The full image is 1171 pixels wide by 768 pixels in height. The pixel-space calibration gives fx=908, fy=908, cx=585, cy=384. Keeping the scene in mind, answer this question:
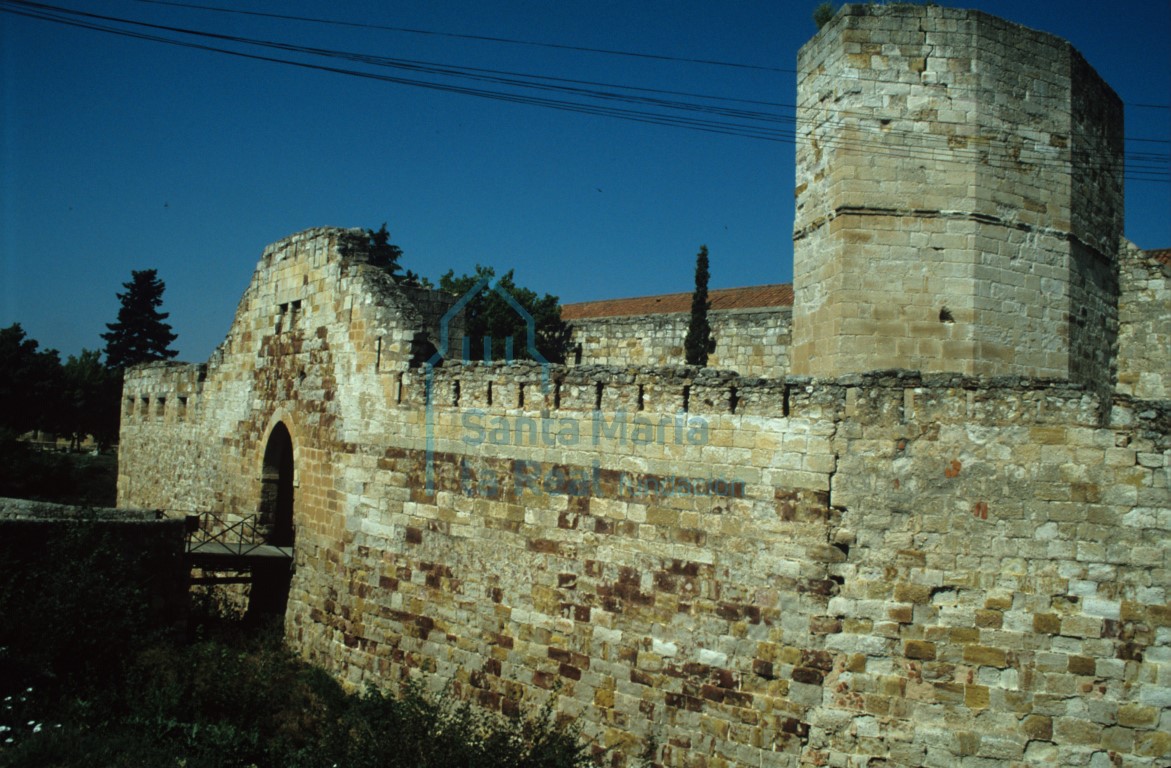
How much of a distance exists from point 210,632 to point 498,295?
1366cm

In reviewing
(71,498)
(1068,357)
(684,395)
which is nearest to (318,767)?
(684,395)

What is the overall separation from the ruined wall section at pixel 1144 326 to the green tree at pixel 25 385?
34.8 metres

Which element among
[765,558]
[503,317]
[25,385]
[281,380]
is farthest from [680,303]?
[25,385]

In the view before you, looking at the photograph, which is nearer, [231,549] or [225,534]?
[231,549]

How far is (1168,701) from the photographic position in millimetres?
6188

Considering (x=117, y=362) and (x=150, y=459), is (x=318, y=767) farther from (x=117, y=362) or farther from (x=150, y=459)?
(x=117, y=362)

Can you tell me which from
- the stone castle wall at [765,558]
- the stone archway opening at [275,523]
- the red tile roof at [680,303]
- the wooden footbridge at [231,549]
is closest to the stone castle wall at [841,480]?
the stone castle wall at [765,558]

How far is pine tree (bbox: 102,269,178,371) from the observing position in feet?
135

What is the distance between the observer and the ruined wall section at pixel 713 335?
519 inches

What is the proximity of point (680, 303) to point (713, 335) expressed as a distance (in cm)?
924

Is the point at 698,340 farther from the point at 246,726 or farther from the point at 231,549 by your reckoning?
the point at 246,726

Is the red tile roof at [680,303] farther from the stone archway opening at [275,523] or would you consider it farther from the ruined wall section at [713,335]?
the stone archway opening at [275,523]

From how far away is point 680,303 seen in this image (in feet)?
74.8

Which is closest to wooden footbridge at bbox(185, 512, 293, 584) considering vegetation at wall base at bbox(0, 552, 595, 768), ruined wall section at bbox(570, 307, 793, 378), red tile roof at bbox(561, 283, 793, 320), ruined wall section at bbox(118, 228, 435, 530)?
ruined wall section at bbox(118, 228, 435, 530)
